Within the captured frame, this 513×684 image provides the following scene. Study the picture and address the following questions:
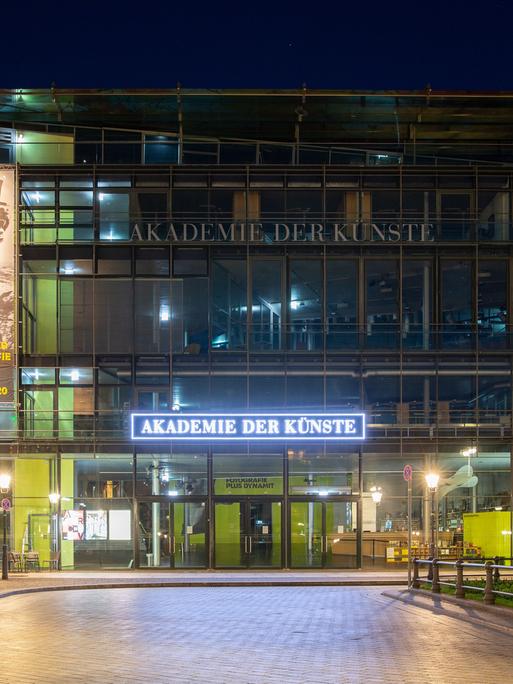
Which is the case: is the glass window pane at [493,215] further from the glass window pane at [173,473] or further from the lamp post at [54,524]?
the lamp post at [54,524]

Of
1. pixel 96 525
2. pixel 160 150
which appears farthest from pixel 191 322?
pixel 96 525

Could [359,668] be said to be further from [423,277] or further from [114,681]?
[423,277]

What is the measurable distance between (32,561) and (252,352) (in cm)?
1011

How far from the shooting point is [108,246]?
39.7 meters

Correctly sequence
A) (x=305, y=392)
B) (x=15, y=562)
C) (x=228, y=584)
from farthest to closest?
(x=305, y=392) < (x=15, y=562) < (x=228, y=584)

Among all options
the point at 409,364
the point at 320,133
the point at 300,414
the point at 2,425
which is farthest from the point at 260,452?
the point at 320,133

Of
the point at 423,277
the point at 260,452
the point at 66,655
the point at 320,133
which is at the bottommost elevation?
the point at 66,655

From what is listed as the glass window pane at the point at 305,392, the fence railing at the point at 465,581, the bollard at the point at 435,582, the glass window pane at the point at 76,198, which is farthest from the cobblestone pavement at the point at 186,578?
the glass window pane at the point at 76,198

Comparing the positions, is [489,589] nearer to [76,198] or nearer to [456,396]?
[456,396]

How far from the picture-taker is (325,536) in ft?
127

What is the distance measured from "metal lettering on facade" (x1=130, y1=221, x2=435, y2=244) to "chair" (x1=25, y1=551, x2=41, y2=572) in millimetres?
11179

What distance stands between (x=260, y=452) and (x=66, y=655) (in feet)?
79.5

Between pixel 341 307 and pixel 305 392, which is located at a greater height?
pixel 341 307

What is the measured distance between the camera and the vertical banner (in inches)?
1535
